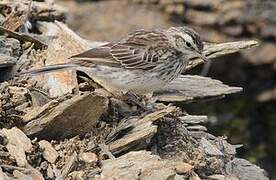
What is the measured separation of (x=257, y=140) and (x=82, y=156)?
7614 mm

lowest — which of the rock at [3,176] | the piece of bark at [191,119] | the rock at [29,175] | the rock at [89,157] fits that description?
the piece of bark at [191,119]

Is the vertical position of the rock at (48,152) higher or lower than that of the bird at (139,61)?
lower

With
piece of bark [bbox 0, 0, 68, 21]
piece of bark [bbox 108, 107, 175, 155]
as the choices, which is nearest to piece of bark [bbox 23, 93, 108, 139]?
piece of bark [bbox 108, 107, 175, 155]

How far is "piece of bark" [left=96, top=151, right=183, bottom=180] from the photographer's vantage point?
6.94 metres

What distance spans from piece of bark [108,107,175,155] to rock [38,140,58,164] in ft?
1.67

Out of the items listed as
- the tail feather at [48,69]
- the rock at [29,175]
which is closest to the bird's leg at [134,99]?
the tail feather at [48,69]

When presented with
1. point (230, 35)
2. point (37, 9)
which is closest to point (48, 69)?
point (37, 9)

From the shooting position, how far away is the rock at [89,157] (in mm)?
7091

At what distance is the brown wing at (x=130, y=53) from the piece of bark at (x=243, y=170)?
124 cm

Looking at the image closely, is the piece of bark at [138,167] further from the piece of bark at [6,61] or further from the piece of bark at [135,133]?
the piece of bark at [6,61]

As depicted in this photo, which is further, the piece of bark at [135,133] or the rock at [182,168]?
the piece of bark at [135,133]

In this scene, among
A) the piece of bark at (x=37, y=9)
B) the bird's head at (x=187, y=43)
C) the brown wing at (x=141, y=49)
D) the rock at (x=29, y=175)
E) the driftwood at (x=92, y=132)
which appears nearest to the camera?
the rock at (x=29, y=175)

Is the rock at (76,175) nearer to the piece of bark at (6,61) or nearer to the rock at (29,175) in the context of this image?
the rock at (29,175)

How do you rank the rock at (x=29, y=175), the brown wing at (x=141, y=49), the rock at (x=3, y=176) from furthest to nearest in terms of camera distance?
the brown wing at (x=141, y=49) → the rock at (x=29, y=175) → the rock at (x=3, y=176)
